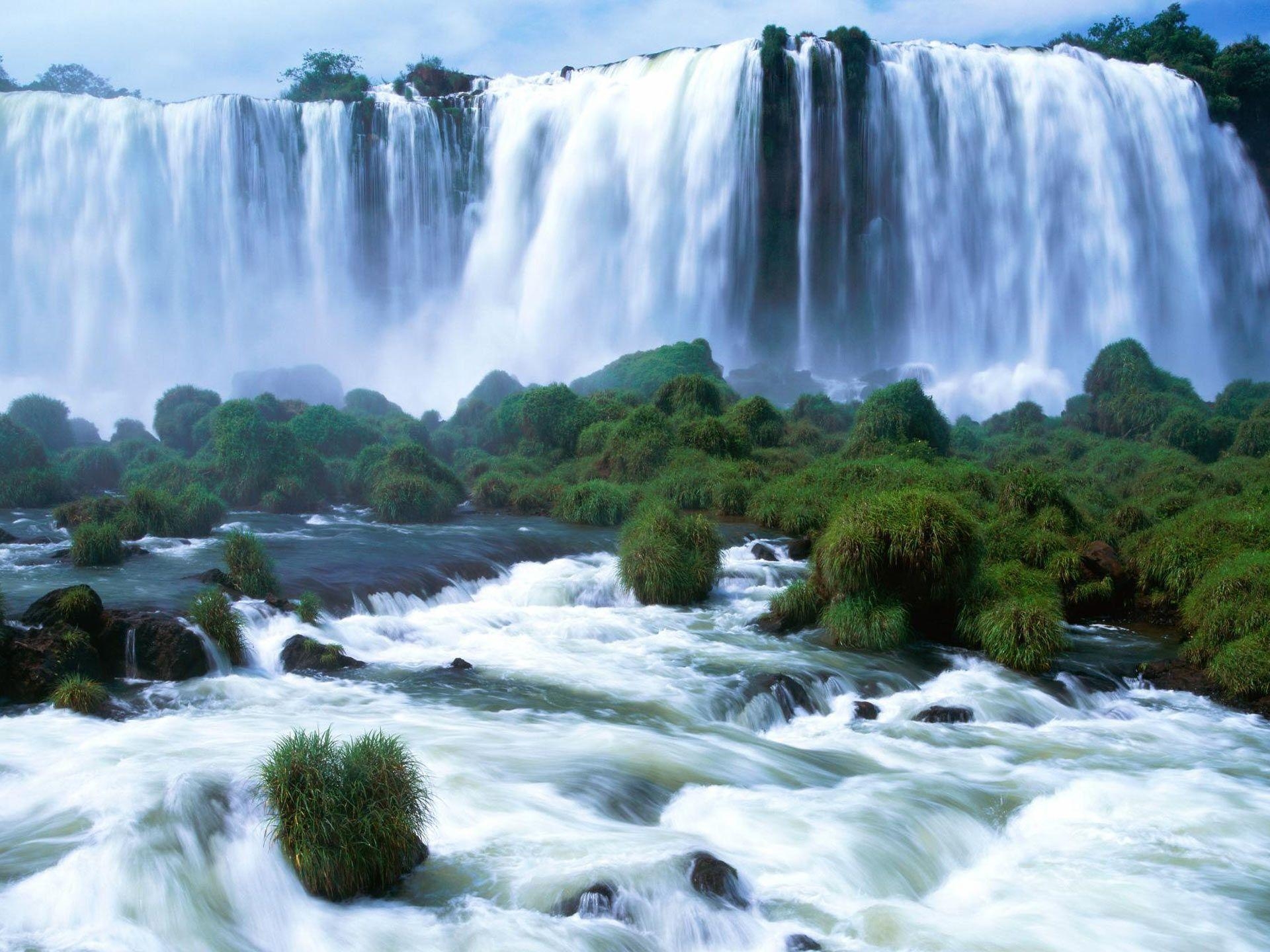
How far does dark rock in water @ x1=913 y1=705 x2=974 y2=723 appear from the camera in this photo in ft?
33.5

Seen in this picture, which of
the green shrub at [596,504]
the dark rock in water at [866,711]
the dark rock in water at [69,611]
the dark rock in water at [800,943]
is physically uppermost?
the green shrub at [596,504]

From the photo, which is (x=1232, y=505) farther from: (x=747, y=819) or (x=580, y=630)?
(x=747, y=819)

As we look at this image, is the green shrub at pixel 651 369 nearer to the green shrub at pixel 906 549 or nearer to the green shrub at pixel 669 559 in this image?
the green shrub at pixel 669 559

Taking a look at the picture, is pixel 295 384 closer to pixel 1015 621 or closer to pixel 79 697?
pixel 79 697

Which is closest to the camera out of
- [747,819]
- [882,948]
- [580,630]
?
[882,948]

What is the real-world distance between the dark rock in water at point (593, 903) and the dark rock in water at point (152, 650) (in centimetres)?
612

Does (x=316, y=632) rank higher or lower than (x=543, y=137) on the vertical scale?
lower

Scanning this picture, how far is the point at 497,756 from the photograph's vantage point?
8453 millimetres

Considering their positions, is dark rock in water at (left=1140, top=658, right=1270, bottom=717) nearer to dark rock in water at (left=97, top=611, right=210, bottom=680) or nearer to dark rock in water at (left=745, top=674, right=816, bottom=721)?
dark rock in water at (left=745, top=674, right=816, bottom=721)

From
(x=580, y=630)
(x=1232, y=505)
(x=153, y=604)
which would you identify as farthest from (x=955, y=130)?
(x=153, y=604)

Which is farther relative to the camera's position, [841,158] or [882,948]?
[841,158]

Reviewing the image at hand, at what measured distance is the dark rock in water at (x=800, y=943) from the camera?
230 inches

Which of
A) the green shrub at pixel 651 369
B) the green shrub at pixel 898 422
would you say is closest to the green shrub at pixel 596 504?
the green shrub at pixel 898 422

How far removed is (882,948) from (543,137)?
42629 mm
